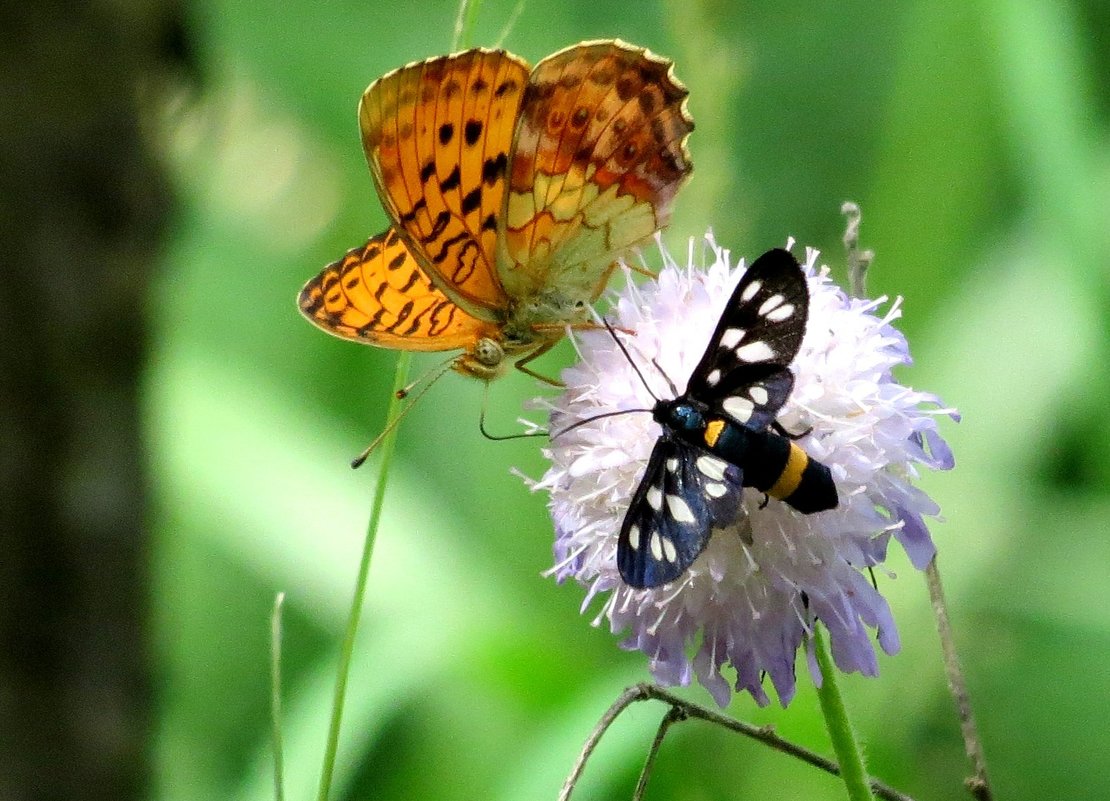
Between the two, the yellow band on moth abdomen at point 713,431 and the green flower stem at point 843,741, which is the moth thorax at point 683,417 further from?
the green flower stem at point 843,741

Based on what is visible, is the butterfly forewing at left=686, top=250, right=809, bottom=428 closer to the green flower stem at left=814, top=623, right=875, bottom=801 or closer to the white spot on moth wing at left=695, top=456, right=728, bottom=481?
the white spot on moth wing at left=695, top=456, right=728, bottom=481

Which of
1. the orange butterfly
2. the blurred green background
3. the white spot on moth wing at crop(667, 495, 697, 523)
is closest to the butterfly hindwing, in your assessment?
the white spot on moth wing at crop(667, 495, 697, 523)

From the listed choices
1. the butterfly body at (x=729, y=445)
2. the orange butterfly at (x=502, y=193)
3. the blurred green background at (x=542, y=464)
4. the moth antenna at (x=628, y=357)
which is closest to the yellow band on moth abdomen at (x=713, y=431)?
the butterfly body at (x=729, y=445)

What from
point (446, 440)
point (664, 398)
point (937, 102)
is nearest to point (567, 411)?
point (664, 398)

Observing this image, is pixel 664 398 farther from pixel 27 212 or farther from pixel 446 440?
pixel 446 440

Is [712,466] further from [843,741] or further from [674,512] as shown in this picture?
[843,741]

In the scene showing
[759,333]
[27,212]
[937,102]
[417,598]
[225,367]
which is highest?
[937,102]

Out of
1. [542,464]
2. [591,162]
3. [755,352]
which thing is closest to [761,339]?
[755,352]
